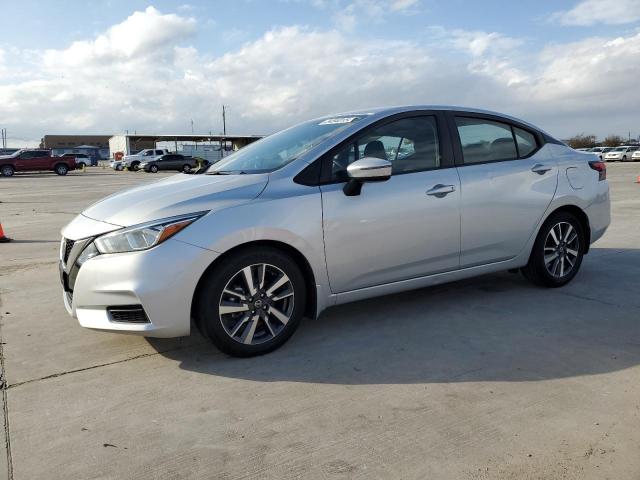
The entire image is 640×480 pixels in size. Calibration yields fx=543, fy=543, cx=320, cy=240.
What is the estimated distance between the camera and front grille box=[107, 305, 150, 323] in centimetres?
322

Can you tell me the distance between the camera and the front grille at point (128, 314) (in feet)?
10.6

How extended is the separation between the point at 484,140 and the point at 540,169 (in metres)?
0.61

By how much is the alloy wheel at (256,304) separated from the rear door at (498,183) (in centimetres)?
156

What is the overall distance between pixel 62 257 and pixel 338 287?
6.27 feet

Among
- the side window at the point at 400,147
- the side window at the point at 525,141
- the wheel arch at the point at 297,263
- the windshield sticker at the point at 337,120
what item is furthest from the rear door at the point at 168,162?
the wheel arch at the point at 297,263

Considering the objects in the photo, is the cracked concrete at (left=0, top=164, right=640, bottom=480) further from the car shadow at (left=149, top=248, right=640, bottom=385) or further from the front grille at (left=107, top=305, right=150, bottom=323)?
the front grille at (left=107, top=305, right=150, bottom=323)

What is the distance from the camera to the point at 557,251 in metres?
4.88

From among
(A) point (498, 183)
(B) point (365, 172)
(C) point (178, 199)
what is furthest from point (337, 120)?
(C) point (178, 199)

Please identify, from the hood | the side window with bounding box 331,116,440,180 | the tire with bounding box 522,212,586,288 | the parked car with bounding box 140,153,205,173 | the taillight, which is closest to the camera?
the hood

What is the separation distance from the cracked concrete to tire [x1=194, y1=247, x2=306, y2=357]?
145mm

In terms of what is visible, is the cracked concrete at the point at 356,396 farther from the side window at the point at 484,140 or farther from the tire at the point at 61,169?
the tire at the point at 61,169

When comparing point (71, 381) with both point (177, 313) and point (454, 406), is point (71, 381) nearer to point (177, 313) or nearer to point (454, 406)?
point (177, 313)

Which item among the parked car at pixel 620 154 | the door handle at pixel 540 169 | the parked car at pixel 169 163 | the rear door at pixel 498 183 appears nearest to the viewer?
the rear door at pixel 498 183

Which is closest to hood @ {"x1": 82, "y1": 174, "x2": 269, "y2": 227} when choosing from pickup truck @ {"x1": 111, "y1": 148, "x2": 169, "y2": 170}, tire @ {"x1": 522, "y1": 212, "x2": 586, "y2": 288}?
tire @ {"x1": 522, "y1": 212, "x2": 586, "y2": 288}
